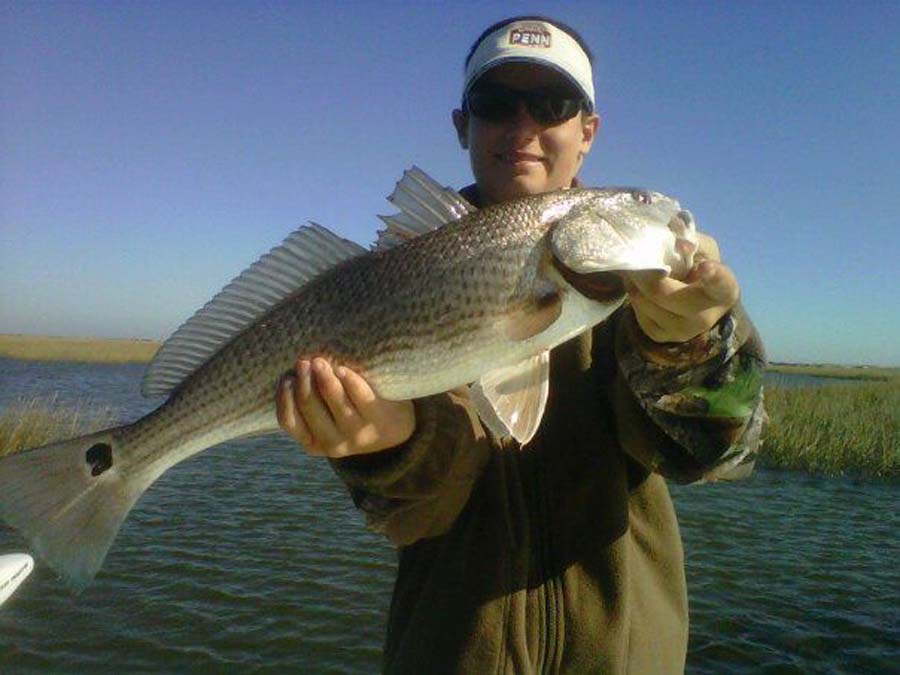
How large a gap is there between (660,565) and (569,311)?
1.15 metres

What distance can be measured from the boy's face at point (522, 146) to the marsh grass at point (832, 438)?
52.5ft

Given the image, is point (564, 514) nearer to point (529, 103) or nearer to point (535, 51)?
point (529, 103)

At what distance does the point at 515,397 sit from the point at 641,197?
39.9 inches

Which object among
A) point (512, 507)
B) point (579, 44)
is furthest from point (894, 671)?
point (579, 44)

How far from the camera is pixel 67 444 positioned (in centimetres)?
297

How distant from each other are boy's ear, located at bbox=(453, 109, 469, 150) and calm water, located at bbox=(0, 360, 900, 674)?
5.94 meters

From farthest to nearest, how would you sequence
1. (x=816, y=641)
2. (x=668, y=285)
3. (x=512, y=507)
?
1. (x=816, y=641)
2. (x=512, y=507)
3. (x=668, y=285)

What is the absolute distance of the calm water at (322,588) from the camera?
766cm

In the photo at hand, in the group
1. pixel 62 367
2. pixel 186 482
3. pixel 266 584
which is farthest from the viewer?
pixel 62 367

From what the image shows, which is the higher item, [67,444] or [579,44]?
[579,44]

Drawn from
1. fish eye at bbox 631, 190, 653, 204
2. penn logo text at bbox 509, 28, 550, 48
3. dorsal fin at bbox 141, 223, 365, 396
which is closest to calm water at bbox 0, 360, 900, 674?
dorsal fin at bbox 141, 223, 365, 396

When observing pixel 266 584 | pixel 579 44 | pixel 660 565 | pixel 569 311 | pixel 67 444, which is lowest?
pixel 266 584

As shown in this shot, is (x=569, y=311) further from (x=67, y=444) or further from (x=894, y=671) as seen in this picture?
(x=894, y=671)

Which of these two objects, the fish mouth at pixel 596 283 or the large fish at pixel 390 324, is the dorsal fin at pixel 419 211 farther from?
the fish mouth at pixel 596 283
